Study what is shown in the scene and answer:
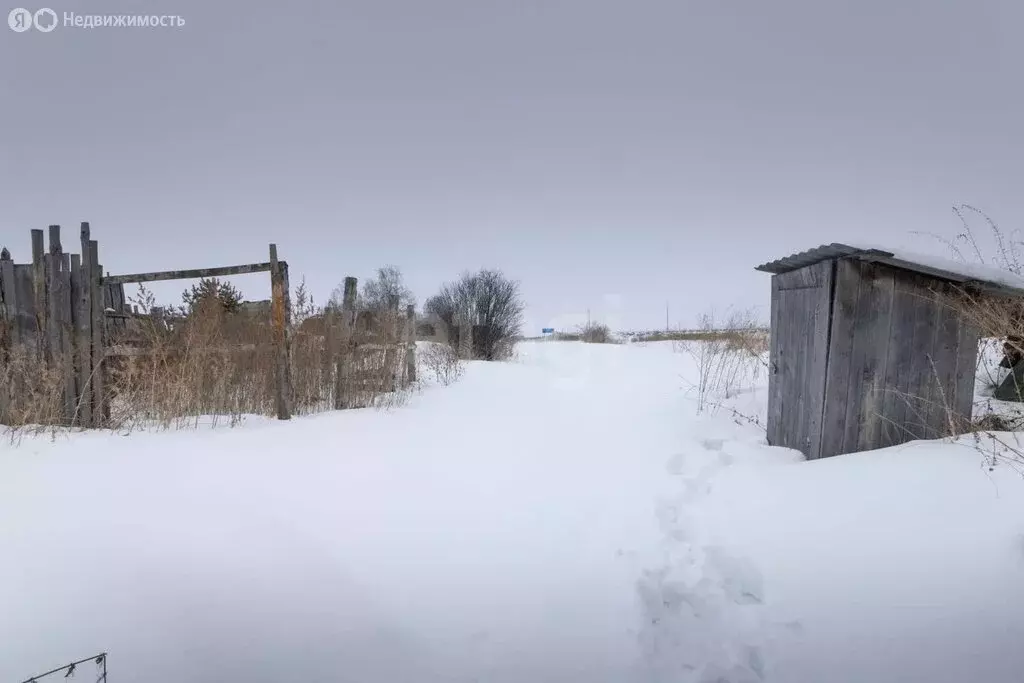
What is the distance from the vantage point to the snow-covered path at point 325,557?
2104 millimetres

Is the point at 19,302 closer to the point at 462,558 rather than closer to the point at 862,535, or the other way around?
the point at 462,558

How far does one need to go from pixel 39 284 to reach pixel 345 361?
3.28m

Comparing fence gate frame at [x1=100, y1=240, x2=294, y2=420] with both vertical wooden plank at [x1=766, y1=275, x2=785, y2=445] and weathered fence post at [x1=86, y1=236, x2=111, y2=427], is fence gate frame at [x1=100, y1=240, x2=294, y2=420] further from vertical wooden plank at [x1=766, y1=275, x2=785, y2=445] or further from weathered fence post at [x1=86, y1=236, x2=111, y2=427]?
vertical wooden plank at [x1=766, y1=275, x2=785, y2=445]

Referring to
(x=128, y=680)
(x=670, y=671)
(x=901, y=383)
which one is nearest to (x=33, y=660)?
(x=128, y=680)

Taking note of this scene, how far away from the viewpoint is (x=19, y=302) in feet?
19.1

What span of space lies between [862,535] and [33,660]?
12.2 feet

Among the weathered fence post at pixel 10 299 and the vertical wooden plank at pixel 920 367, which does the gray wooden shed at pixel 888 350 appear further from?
the weathered fence post at pixel 10 299

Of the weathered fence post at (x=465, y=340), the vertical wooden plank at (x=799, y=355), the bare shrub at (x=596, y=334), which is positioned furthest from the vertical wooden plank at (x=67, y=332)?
the bare shrub at (x=596, y=334)

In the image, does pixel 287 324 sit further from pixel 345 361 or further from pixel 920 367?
Answer: pixel 920 367

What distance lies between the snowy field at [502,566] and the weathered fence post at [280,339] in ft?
4.44

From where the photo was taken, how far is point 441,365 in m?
12.3

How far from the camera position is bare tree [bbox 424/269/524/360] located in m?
21.2

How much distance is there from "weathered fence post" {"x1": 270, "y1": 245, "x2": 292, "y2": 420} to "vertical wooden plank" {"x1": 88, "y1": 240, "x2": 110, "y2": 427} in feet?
5.62

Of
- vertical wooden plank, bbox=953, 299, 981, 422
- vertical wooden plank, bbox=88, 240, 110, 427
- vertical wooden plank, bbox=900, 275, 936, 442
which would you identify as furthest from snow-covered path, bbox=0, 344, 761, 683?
vertical wooden plank, bbox=953, 299, 981, 422
